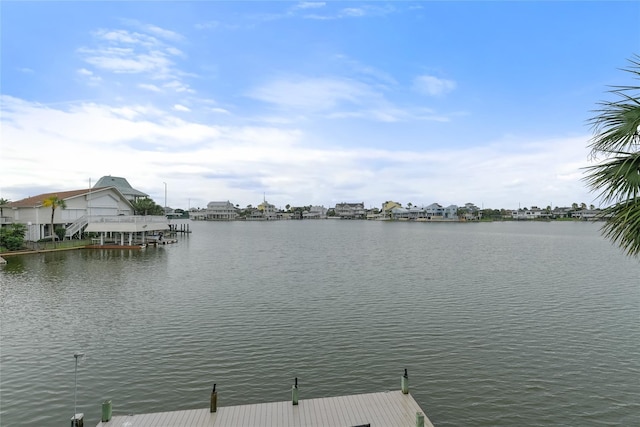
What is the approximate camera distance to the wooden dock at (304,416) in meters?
12.2

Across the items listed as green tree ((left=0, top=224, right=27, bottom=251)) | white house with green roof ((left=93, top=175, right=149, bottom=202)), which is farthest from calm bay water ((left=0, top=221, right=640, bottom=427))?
white house with green roof ((left=93, top=175, right=149, bottom=202))

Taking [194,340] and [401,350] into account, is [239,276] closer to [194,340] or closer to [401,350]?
[194,340]

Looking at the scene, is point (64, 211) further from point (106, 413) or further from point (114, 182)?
point (106, 413)

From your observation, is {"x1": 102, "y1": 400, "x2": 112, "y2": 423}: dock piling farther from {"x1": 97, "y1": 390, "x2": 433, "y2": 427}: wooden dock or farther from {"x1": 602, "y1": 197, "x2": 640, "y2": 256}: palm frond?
{"x1": 602, "y1": 197, "x2": 640, "y2": 256}: palm frond

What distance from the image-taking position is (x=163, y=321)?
25422 mm

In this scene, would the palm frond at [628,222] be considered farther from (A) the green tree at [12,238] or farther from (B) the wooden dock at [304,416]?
(A) the green tree at [12,238]

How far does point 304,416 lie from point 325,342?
9066mm

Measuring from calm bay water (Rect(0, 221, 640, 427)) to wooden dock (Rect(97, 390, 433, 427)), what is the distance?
1944 millimetres

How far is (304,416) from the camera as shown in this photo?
1268 cm

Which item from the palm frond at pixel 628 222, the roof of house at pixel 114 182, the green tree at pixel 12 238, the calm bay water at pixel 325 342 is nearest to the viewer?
the palm frond at pixel 628 222

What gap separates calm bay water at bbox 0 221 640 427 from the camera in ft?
50.4

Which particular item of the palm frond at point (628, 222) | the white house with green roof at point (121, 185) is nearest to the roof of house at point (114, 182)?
the white house with green roof at point (121, 185)

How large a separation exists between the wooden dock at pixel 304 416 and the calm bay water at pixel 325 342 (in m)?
1.94

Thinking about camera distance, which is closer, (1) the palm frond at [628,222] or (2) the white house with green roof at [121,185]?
(1) the palm frond at [628,222]
